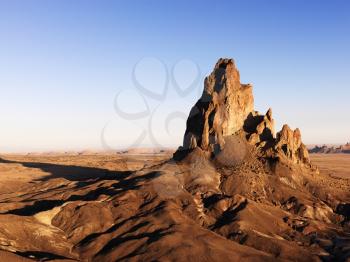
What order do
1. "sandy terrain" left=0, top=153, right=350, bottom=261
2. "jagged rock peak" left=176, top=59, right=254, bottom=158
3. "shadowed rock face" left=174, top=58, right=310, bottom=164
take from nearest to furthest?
"sandy terrain" left=0, top=153, right=350, bottom=261 → "shadowed rock face" left=174, top=58, right=310, bottom=164 → "jagged rock peak" left=176, top=59, right=254, bottom=158

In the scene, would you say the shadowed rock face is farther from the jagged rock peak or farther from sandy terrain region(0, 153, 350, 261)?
sandy terrain region(0, 153, 350, 261)

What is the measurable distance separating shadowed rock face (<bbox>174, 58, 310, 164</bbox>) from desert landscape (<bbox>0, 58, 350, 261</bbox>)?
0.24m

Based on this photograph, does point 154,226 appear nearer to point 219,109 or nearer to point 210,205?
point 210,205

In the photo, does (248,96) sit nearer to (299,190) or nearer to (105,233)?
(299,190)

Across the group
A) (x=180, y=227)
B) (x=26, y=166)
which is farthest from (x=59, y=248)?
(x=26, y=166)

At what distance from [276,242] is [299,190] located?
27.5 meters

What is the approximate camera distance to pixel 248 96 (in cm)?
10056

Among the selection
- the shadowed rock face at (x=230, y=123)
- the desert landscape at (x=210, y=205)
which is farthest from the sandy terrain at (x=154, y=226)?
the shadowed rock face at (x=230, y=123)

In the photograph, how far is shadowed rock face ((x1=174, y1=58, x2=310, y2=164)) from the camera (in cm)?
9462

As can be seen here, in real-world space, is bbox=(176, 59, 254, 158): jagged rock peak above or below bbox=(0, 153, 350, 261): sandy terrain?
above

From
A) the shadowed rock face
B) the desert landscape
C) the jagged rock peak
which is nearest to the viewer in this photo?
the desert landscape

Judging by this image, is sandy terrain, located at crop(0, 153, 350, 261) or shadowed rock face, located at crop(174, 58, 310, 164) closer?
sandy terrain, located at crop(0, 153, 350, 261)

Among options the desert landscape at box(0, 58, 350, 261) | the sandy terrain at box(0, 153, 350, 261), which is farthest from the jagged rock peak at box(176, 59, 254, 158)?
the sandy terrain at box(0, 153, 350, 261)

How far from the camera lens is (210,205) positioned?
251ft
